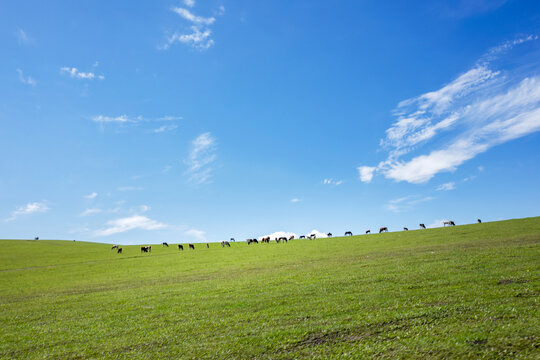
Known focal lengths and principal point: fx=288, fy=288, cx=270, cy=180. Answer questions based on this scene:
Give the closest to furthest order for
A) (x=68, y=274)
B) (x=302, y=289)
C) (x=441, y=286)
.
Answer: (x=441, y=286)
(x=302, y=289)
(x=68, y=274)

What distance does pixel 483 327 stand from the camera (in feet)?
32.6

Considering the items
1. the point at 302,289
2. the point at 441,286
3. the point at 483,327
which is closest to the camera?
the point at 483,327

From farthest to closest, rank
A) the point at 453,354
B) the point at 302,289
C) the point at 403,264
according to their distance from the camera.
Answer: the point at 403,264, the point at 302,289, the point at 453,354

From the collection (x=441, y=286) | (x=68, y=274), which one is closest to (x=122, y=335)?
(x=441, y=286)

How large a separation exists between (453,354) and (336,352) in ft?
11.3

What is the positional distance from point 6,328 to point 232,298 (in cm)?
1344

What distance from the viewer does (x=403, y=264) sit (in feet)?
77.7

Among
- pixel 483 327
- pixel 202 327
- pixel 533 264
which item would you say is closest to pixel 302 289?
pixel 202 327

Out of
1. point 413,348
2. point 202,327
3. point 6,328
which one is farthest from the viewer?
point 6,328

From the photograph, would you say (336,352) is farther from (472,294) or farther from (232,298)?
(232,298)

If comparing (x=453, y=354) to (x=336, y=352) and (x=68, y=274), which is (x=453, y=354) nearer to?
(x=336, y=352)

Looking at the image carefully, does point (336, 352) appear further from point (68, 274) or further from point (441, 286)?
point (68, 274)

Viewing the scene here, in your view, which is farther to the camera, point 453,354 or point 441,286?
point 441,286

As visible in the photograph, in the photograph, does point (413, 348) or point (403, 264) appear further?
point (403, 264)
